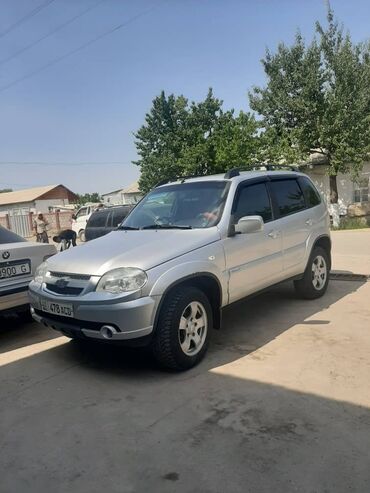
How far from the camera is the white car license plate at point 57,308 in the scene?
419cm

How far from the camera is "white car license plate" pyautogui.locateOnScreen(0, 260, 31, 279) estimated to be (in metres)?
5.47

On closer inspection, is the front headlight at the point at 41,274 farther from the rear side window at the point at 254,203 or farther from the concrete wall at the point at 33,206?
the concrete wall at the point at 33,206

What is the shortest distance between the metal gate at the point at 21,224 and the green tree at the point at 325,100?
19.7 m

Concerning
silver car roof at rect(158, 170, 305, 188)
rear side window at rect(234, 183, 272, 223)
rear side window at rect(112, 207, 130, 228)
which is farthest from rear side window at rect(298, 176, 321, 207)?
rear side window at rect(112, 207, 130, 228)

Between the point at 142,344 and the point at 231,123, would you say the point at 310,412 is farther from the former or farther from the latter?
the point at 231,123

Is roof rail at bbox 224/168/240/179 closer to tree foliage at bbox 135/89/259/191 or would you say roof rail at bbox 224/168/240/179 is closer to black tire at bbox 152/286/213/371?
black tire at bbox 152/286/213/371

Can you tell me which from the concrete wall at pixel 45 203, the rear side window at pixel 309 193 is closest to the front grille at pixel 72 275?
the rear side window at pixel 309 193

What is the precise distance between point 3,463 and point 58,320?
157 centimetres

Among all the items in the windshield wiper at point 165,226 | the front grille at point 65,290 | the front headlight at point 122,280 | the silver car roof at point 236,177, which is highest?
the silver car roof at point 236,177

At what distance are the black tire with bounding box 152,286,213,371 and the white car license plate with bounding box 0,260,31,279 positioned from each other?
237cm

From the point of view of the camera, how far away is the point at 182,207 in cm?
528

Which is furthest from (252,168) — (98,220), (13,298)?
(98,220)

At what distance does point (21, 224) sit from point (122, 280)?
30.8 m

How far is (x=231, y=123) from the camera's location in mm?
24562
